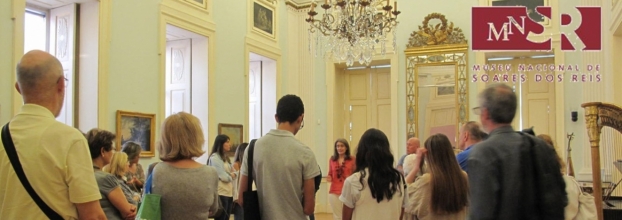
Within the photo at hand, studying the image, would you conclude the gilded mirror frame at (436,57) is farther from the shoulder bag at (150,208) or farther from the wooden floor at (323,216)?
the shoulder bag at (150,208)

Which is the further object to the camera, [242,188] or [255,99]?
[255,99]

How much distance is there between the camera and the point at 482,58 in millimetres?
11781

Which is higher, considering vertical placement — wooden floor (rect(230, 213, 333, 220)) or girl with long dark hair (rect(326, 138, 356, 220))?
girl with long dark hair (rect(326, 138, 356, 220))

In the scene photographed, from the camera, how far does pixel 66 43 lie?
8.10 meters

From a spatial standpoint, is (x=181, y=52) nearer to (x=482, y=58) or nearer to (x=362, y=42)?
(x=362, y=42)

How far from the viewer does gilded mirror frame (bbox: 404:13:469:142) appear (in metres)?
11.9

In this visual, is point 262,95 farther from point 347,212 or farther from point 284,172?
point 284,172

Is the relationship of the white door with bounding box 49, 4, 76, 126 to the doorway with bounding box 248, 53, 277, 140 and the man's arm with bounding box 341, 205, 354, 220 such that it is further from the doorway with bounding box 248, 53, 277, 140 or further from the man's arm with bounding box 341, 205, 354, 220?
the man's arm with bounding box 341, 205, 354, 220

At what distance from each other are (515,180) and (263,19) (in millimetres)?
10216

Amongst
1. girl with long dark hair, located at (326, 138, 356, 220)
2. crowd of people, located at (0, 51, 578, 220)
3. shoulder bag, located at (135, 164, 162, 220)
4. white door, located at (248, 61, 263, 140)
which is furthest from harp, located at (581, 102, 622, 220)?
white door, located at (248, 61, 263, 140)

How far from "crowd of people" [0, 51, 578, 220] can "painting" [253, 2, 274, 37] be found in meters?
7.69

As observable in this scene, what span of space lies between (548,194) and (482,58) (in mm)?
9811

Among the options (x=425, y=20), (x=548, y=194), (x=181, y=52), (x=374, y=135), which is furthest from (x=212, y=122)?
(x=548, y=194)

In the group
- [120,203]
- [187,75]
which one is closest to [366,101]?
[187,75]
